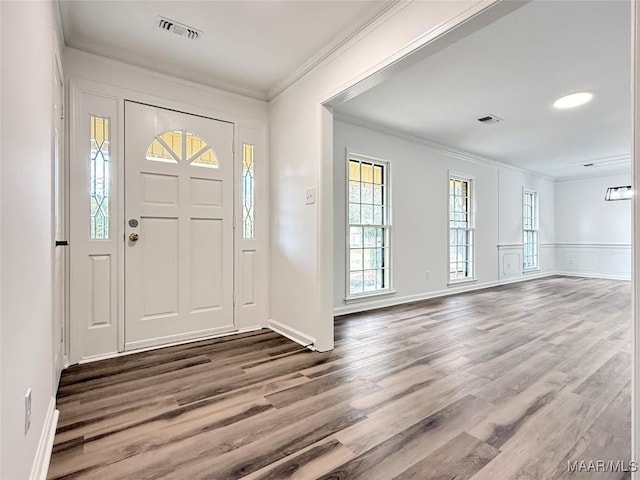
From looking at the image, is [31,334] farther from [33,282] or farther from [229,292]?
[229,292]

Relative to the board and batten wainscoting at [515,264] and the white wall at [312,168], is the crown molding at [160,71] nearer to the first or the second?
the white wall at [312,168]

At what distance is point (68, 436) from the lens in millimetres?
1579

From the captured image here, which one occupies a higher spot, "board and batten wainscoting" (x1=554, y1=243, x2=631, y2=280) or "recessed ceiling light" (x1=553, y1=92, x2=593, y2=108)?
"recessed ceiling light" (x1=553, y1=92, x2=593, y2=108)

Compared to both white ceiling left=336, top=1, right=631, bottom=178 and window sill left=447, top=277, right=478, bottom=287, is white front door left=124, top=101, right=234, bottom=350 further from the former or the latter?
window sill left=447, top=277, right=478, bottom=287

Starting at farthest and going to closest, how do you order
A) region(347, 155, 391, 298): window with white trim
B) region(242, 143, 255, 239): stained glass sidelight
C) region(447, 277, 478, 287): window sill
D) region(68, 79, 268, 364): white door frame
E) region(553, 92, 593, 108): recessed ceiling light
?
region(447, 277, 478, 287): window sill
region(347, 155, 391, 298): window with white trim
region(553, 92, 593, 108): recessed ceiling light
region(242, 143, 255, 239): stained glass sidelight
region(68, 79, 268, 364): white door frame

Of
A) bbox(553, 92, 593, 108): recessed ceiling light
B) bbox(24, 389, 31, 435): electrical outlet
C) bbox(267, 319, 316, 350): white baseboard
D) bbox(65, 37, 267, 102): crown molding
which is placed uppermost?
bbox(553, 92, 593, 108): recessed ceiling light

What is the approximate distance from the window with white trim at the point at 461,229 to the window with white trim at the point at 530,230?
234 centimetres

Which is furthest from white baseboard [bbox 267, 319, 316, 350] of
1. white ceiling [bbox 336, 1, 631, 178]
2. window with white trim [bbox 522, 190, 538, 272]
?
window with white trim [bbox 522, 190, 538, 272]

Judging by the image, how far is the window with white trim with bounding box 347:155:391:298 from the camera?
4.31 metres

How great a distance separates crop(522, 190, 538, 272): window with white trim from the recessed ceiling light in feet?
13.2

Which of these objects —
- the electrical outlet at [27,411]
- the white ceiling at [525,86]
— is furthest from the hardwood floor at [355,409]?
the white ceiling at [525,86]

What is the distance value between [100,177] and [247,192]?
1.26 metres

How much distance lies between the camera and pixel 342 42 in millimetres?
2494

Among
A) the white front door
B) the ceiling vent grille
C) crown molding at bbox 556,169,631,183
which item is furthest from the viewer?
crown molding at bbox 556,169,631,183
